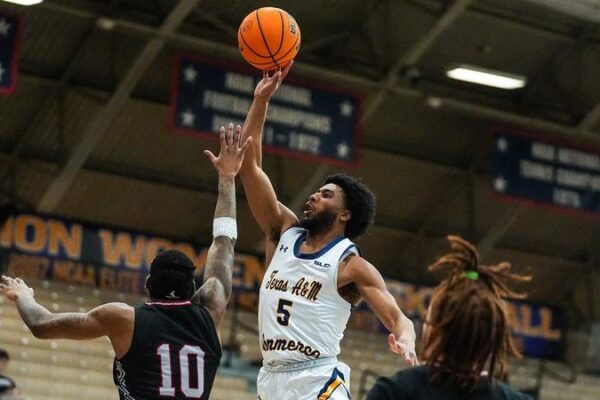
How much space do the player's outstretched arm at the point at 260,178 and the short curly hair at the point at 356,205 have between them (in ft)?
1.22

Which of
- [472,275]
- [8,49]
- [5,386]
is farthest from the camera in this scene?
[8,49]

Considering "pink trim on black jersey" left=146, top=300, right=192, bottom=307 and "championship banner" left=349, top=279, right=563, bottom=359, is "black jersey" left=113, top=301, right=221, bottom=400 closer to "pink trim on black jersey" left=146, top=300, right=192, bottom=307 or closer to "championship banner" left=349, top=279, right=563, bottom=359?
"pink trim on black jersey" left=146, top=300, right=192, bottom=307

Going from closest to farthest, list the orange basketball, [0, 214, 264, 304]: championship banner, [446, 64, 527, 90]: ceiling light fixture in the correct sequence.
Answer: the orange basketball < [0, 214, 264, 304]: championship banner < [446, 64, 527, 90]: ceiling light fixture

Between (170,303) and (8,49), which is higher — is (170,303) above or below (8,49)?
below

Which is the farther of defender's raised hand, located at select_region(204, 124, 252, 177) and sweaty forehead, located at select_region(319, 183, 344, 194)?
sweaty forehead, located at select_region(319, 183, 344, 194)

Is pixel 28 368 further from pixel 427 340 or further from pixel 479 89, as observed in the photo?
pixel 427 340

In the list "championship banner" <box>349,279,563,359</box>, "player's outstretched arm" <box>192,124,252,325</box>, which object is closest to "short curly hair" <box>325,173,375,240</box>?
"player's outstretched arm" <box>192,124,252,325</box>

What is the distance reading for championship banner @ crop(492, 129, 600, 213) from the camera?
19.8 m

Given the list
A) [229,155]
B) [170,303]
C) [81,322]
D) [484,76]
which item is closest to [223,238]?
[229,155]

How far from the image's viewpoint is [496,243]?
83.5 ft

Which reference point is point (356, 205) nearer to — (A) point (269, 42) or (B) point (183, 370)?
(A) point (269, 42)

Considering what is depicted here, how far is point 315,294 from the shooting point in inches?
299

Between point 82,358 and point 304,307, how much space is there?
10.1 metres

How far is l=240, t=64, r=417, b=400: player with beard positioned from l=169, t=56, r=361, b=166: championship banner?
9113mm
